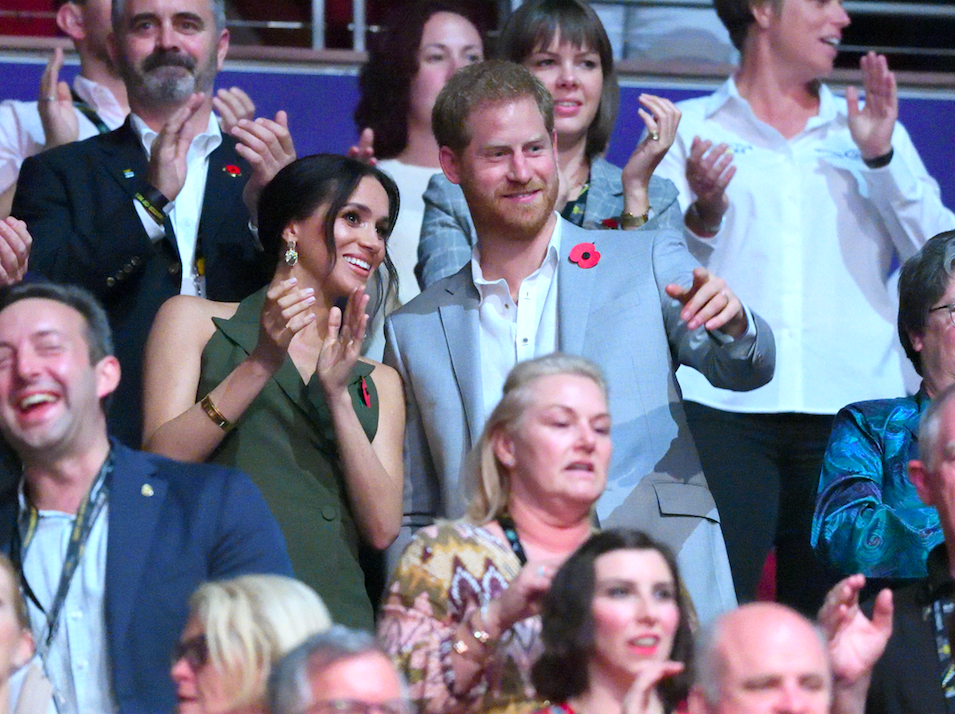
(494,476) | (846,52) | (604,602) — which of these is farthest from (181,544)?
(846,52)

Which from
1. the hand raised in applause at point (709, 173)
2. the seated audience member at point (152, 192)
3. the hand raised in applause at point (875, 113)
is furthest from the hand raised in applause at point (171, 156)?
the hand raised in applause at point (875, 113)

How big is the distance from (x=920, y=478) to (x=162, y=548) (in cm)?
127

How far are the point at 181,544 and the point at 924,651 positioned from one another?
123cm

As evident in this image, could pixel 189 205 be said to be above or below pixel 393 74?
below

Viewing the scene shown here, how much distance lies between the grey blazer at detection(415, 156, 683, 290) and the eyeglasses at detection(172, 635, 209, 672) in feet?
4.27

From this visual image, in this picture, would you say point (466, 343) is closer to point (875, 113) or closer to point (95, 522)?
point (95, 522)

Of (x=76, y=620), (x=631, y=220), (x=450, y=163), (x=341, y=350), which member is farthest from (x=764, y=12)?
(x=76, y=620)

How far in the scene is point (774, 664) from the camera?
2.15 meters

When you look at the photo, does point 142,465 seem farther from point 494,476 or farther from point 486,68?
point 486,68

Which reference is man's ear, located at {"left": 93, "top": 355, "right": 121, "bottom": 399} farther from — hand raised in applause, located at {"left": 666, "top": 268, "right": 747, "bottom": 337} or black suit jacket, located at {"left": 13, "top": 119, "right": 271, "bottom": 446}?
hand raised in applause, located at {"left": 666, "top": 268, "right": 747, "bottom": 337}

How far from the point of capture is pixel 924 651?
8.46 ft

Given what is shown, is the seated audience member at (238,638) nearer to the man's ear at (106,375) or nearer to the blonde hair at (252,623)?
the blonde hair at (252,623)

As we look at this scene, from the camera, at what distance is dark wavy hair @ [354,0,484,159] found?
393 cm

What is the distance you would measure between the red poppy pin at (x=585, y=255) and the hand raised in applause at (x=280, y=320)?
0.54 metres
